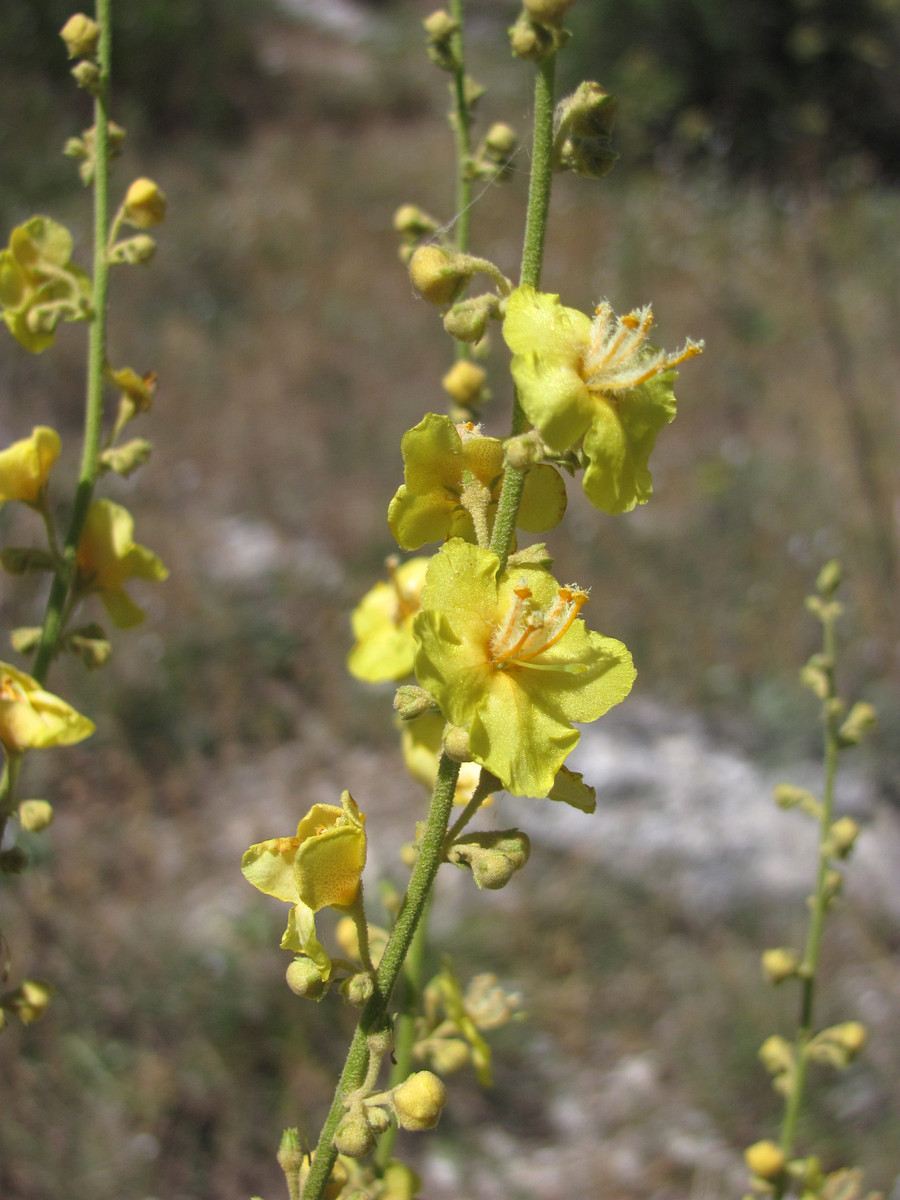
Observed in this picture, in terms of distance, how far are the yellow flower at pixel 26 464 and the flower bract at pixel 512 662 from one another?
0.80 m

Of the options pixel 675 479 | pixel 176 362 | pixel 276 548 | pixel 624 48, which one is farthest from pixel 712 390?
pixel 624 48

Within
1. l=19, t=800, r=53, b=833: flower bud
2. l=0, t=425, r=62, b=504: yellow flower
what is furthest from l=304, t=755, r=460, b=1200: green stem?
l=0, t=425, r=62, b=504: yellow flower

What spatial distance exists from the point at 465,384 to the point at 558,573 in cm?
492

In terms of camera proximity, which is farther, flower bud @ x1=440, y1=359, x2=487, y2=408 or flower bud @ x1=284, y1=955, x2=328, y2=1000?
flower bud @ x1=440, y1=359, x2=487, y2=408

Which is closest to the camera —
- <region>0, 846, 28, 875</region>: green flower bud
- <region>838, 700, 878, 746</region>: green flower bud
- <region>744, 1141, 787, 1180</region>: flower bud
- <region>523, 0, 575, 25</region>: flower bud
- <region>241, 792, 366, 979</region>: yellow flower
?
<region>523, 0, 575, 25</region>: flower bud

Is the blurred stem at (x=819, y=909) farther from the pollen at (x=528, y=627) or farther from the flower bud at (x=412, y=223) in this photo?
the flower bud at (x=412, y=223)

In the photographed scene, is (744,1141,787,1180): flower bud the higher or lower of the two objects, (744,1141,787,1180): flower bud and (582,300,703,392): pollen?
Answer: the lower

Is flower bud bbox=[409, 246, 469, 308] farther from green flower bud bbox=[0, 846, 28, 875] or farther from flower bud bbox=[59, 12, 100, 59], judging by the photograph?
green flower bud bbox=[0, 846, 28, 875]

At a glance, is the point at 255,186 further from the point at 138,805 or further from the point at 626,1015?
the point at 626,1015

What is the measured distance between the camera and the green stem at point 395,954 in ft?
3.01

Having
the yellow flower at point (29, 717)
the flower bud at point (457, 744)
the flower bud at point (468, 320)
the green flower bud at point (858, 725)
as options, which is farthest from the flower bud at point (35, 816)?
the green flower bud at point (858, 725)

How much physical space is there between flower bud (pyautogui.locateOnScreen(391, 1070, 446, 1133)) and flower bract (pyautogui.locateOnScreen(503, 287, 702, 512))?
2.12 ft

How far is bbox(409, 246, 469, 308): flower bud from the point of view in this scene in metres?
0.99

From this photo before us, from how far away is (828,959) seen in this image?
464 centimetres
